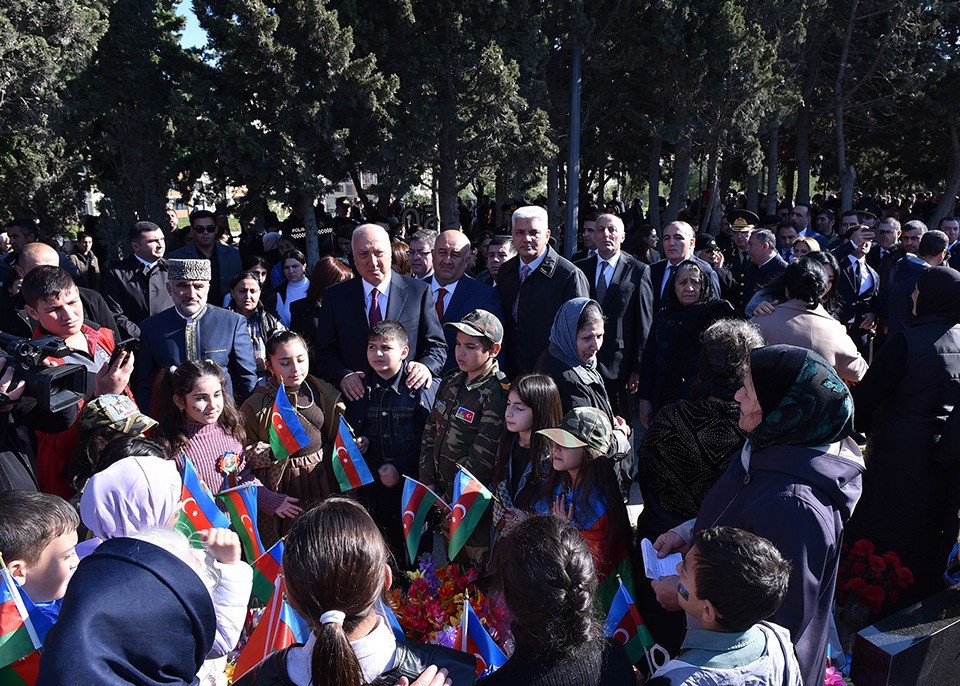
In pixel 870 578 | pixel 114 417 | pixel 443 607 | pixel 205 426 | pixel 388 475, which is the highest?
pixel 114 417

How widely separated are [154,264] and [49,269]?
7.39 ft

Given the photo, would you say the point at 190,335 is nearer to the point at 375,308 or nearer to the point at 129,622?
the point at 375,308

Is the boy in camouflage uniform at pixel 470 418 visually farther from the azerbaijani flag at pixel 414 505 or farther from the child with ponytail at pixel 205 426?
the child with ponytail at pixel 205 426

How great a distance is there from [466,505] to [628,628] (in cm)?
89

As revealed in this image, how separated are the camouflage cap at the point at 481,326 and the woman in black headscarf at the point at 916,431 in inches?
77.0

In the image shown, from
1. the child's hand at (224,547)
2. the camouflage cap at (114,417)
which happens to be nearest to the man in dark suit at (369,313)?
the camouflage cap at (114,417)

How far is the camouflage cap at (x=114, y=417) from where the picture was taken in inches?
140

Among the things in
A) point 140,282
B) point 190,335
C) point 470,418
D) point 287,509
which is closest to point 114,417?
point 287,509

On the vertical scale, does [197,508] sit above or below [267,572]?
above

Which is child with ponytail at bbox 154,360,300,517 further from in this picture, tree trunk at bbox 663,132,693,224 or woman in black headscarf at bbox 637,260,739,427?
tree trunk at bbox 663,132,693,224

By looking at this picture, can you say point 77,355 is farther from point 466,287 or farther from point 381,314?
point 466,287

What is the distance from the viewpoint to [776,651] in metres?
1.99

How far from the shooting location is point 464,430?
3846 millimetres

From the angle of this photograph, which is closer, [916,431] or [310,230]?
[916,431]
